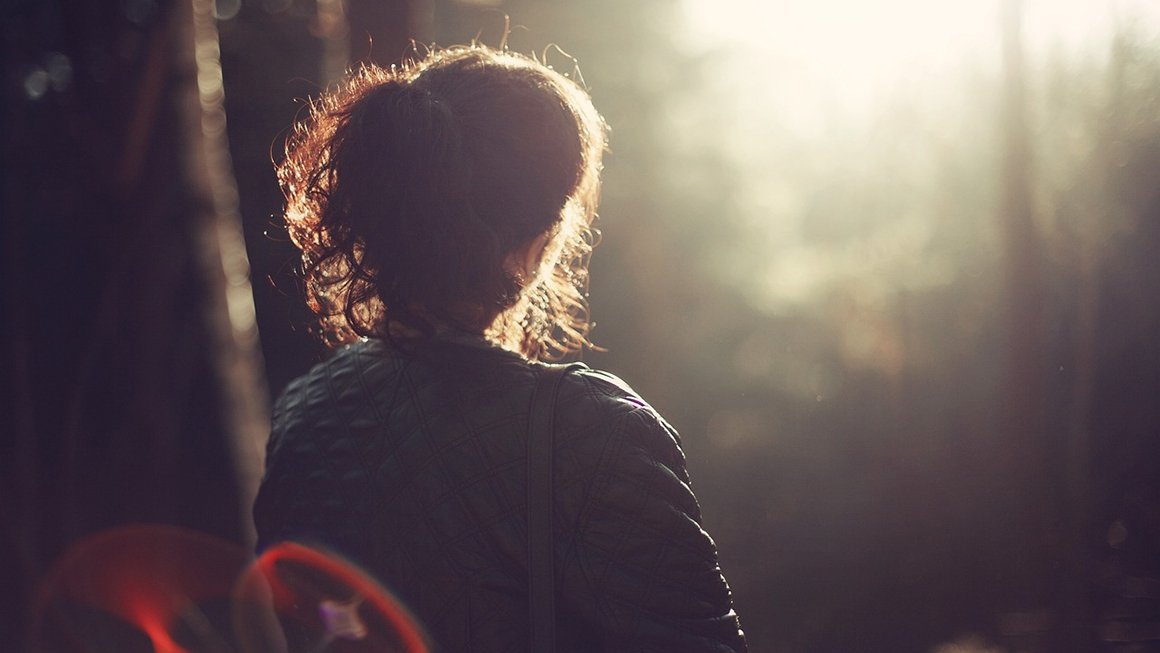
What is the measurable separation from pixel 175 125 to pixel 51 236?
0.40 m

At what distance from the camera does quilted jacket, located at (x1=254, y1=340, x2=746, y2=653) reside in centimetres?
120

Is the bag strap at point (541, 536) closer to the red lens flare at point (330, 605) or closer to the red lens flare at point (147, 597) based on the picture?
the red lens flare at point (330, 605)

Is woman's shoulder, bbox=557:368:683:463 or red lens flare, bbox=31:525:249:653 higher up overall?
woman's shoulder, bbox=557:368:683:463

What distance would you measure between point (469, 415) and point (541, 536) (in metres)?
0.19

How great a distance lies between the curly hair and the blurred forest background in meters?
0.70

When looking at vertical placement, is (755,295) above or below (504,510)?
below

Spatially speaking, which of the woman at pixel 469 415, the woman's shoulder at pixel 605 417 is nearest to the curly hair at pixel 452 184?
the woman at pixel 469 415

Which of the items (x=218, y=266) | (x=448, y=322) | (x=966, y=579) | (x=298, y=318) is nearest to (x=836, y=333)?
(x=966, y=579)

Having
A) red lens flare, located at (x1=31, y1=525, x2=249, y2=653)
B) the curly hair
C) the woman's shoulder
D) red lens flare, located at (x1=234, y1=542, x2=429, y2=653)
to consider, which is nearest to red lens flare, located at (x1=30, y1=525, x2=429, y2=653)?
red lens flare, located at (x1=31, y1=525, x2=249, y2=653)

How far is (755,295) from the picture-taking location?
8.66 meters

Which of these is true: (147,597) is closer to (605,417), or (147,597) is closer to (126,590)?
(126,590)

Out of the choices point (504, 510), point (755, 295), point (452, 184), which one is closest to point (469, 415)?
point (504, 510)

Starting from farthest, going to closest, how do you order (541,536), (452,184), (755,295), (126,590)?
(755,295) < (126,590) < (452,184) < (541,536)

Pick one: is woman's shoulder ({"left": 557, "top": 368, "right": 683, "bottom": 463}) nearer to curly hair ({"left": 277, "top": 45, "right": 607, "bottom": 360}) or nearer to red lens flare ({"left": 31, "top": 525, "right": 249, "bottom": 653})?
curly hair ({"left": 277, "top": 45, "right": 607, "bottom": 360})
